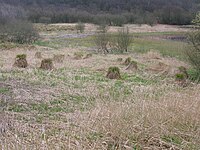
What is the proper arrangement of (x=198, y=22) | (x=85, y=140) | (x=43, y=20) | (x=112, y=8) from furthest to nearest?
(x=112, y=8) < (x=43, y=20) < (x=198, y=22) < (x=85, y=140)

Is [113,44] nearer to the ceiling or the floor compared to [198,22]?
nearer to the floor

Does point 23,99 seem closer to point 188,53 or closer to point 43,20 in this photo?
point 188,53

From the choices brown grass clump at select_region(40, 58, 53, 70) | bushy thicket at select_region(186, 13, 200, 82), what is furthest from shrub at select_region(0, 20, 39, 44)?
bushy thicket at select_region(186, 13, 200, 82)

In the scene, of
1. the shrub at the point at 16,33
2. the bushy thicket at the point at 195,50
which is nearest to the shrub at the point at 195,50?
the bushy thicket at the point at 195,50

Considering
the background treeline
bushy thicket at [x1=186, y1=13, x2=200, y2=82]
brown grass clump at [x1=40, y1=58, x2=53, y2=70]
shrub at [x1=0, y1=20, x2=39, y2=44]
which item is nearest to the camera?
brown grass clump at [x1=40, y1=58, x2=53, y2=70]

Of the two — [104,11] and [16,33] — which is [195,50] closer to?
[16,33]

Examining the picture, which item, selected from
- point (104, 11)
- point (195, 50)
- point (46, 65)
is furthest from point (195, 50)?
point (104, 11)

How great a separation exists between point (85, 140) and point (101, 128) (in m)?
0.49

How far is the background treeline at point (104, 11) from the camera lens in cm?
9238

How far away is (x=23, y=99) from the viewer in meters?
8.34

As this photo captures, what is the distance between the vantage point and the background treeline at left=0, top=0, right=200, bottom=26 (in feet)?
303

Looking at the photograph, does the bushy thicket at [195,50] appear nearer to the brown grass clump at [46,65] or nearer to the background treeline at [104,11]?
the brown grass clump at [46,65]

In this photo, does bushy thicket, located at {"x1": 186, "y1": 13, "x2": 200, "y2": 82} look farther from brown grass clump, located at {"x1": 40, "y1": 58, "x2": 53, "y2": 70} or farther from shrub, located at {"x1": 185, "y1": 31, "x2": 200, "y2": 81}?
brown grass clump, located at {"x1": 40, "y1": 58, "x2": 53, "y2": 70}

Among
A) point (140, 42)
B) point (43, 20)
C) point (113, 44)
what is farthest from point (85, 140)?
point (43, 20)
